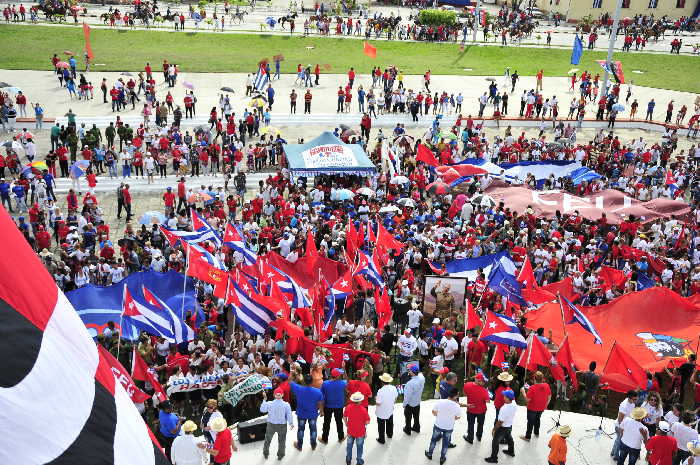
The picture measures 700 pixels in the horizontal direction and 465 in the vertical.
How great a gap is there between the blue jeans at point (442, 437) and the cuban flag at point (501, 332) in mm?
3067

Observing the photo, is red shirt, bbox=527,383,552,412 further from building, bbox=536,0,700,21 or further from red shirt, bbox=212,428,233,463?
building, bbox=536,0,700,21

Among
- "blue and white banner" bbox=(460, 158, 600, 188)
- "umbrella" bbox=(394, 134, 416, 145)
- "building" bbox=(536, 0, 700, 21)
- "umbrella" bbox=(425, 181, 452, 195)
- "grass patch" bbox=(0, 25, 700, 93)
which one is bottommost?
"umbrella" bbox=(425, 181, 452, 195)

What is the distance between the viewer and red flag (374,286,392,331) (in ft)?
55.7

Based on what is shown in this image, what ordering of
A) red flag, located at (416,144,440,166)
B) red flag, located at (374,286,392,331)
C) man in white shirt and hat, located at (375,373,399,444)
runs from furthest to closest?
red flag, located at (416,144,440,166)
red flag, located at (374,286,392,331)
man in white shirt and hat, located at (375,373,399,444)

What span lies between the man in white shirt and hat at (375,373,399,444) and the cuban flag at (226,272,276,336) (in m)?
3.82

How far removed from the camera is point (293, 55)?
5169 cm

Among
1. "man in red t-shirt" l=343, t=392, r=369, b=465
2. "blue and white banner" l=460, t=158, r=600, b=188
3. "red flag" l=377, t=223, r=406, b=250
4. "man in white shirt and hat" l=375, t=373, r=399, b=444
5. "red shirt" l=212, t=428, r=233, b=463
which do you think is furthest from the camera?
"blue and white banner" l=460, t=158, r=600, b=188

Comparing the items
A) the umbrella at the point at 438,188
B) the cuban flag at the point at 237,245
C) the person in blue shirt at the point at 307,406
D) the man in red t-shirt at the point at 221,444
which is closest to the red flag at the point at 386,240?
the cuban flag at the point at 237,245

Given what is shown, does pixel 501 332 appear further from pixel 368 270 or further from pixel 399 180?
pixel 399 180

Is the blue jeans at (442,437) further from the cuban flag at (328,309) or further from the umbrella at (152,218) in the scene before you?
the umbrella at (152,218)

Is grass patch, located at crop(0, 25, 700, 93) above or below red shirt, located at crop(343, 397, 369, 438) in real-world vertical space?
above

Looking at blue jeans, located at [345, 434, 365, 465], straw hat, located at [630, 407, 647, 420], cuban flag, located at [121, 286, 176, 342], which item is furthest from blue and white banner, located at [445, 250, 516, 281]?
cuban flag, located at [121, 286, 176, 342]

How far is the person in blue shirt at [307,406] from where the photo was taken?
12448mm

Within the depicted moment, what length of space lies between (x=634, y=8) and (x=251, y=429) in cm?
7466
